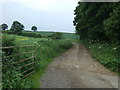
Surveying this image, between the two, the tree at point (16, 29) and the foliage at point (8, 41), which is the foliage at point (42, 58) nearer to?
the foliage at point (8, 41)

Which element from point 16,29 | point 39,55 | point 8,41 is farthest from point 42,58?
point 16,29

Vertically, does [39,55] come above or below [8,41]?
below

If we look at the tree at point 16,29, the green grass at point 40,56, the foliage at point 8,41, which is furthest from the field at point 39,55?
the tree at point 16,29

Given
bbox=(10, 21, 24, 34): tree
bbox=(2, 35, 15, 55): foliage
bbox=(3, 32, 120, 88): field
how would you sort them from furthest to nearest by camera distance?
bbox=(10, 21, 24, 34): tree, bbox=(2, 35, 15, 55): foliage, bbox=(3, 32, 120, 88): field

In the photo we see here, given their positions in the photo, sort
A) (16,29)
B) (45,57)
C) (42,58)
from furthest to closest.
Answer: (16,29) < (45,57) < (42,58)

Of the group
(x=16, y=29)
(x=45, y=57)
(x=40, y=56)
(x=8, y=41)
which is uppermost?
(x=16, y=29)

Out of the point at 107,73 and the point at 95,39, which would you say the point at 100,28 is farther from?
the point at 107,73

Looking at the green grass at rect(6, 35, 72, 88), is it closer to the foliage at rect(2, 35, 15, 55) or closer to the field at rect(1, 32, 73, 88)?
the field at rect(1, 32, 73, 88)

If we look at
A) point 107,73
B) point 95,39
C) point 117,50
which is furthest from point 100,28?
point 107,73

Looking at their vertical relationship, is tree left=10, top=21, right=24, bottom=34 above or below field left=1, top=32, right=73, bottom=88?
above

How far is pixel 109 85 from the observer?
617 centimetres

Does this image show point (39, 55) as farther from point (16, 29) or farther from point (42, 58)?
point (16, 29)

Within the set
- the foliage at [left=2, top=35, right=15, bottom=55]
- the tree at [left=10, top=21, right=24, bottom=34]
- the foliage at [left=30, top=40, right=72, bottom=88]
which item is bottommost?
the foliage at [left=30, top=40, right=72, bottom=88]

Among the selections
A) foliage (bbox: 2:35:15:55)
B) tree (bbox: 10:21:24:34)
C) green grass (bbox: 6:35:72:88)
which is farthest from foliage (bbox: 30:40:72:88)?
tree (bbox: 10:21:24:34)
